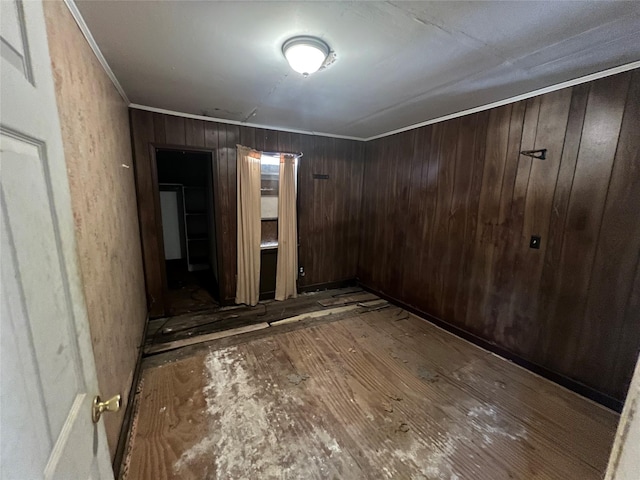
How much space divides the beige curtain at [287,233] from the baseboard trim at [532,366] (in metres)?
1.68

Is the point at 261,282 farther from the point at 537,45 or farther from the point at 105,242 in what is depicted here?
the point at 537,45

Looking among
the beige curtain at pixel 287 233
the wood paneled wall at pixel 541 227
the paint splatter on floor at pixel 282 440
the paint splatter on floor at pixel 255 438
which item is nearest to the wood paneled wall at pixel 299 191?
the beige curtain at pixel 287 233

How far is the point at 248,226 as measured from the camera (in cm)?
338

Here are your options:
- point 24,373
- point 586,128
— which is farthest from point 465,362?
point 24,373

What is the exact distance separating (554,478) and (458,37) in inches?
100

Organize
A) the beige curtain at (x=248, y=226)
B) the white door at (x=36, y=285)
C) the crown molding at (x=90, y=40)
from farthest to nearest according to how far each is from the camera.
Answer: the beige curtain at (x=248, y=226) < the crown molding at (x=90, y=40) < the white door at (x=36, y=285)

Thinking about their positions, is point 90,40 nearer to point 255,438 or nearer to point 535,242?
point 255,438

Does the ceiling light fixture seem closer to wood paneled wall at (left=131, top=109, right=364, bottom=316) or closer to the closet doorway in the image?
wood paneled wall at (left=131, top=109, right=364, bottom=316)

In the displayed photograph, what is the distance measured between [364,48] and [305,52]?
1.21ft

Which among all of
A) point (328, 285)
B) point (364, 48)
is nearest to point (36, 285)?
point (364, 48)

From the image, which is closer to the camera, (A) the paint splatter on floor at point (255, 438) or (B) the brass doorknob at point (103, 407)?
(B) the brass doorknob at point (103, 407)

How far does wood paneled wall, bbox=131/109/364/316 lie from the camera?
9.32 feet

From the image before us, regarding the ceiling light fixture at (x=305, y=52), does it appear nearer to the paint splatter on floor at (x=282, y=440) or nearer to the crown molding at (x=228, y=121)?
the crown molding at (x=228, y=121)

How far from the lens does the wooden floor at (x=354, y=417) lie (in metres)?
1.47
